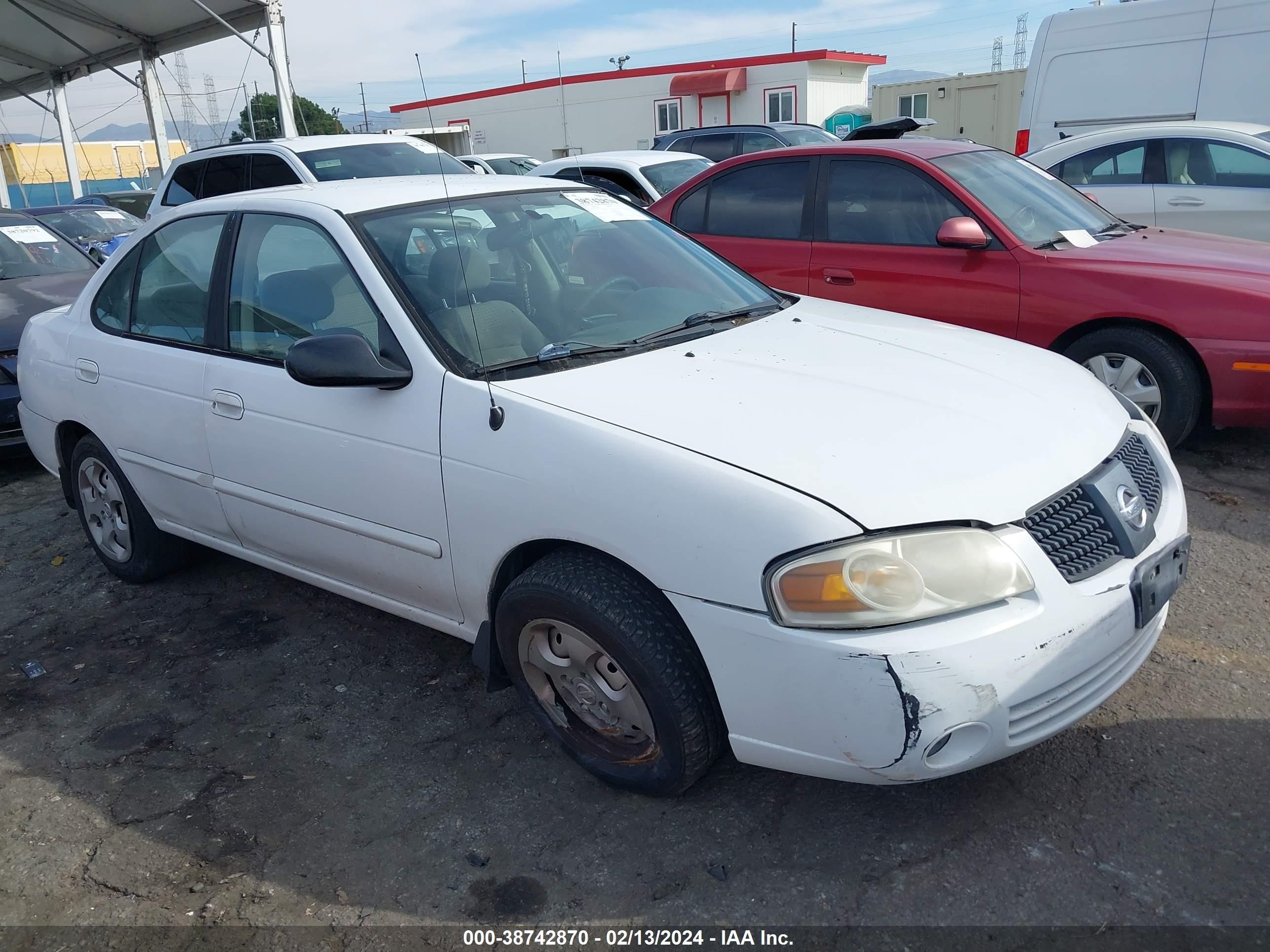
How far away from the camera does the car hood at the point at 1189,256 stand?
468cm

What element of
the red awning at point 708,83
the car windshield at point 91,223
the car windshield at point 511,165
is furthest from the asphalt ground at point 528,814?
the red awning at point 708,83

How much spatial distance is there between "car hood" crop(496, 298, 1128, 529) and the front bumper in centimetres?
23

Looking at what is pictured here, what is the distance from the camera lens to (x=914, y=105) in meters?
26.5

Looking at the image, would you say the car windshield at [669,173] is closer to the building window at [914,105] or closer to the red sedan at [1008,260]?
the red sedan at [1008,260]

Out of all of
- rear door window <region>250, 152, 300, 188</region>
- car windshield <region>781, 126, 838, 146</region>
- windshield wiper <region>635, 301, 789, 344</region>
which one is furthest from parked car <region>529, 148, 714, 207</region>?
windshield wiper <region>635, 301, 789, 344</region>

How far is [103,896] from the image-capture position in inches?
100

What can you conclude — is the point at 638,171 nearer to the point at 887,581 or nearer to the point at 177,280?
the point at 177,280

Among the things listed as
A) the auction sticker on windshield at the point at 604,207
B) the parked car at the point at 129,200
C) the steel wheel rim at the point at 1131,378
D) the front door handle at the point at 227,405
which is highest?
the auction sticker on windshield at the point at 604,207

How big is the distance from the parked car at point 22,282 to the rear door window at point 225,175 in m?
1.81

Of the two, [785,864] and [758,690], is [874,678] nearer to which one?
[758,690]

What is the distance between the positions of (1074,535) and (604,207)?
7.34 ft

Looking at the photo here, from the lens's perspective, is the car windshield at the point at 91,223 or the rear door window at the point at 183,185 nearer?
the rear door window at the point at 183,185

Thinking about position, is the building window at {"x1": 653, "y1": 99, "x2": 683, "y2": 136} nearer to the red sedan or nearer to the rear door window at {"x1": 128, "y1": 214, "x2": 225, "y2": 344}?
the red sedan

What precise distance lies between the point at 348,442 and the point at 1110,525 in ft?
7.05
